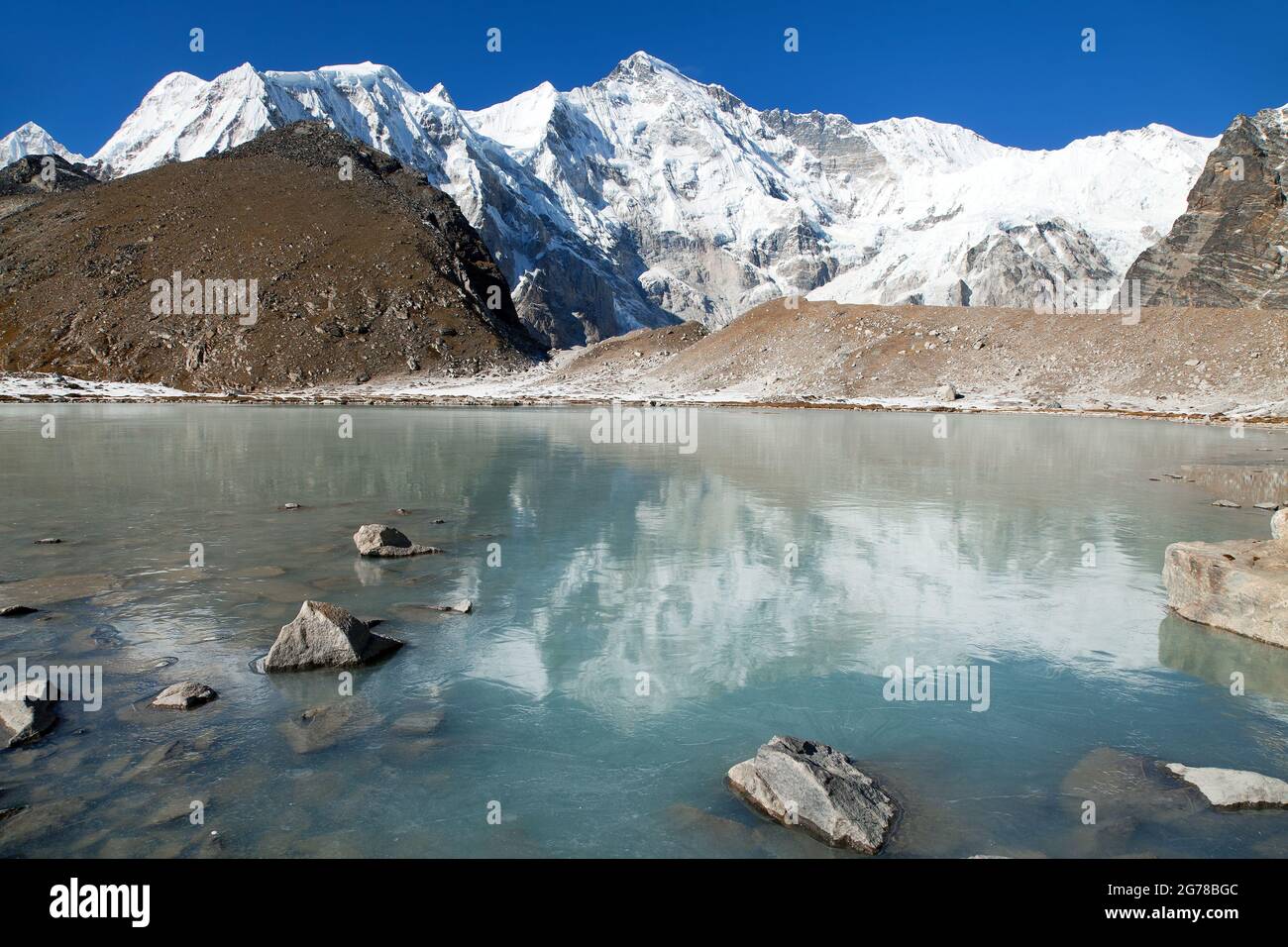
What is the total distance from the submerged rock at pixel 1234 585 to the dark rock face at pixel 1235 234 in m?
113

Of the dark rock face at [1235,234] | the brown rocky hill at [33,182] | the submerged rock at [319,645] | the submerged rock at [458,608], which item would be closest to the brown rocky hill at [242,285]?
the brown rocky hill at [33,182]

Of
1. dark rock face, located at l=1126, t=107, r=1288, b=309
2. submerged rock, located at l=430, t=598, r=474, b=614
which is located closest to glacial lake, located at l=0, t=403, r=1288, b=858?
submerged rock, located at l=430, t=598, r=474, b=614

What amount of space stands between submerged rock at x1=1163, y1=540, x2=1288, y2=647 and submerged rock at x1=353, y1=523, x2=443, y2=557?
964cm

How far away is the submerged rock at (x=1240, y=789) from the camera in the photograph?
5.27 meters

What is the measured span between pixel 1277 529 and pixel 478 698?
9169 millimetres

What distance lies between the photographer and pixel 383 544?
39.3 feet

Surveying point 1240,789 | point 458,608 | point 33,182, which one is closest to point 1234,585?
point 1240,789

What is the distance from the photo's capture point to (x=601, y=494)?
60.8 feet

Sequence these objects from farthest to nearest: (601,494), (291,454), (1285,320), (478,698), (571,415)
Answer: (1285,320), (571,415), (291,454), (601,494), (478,698)
